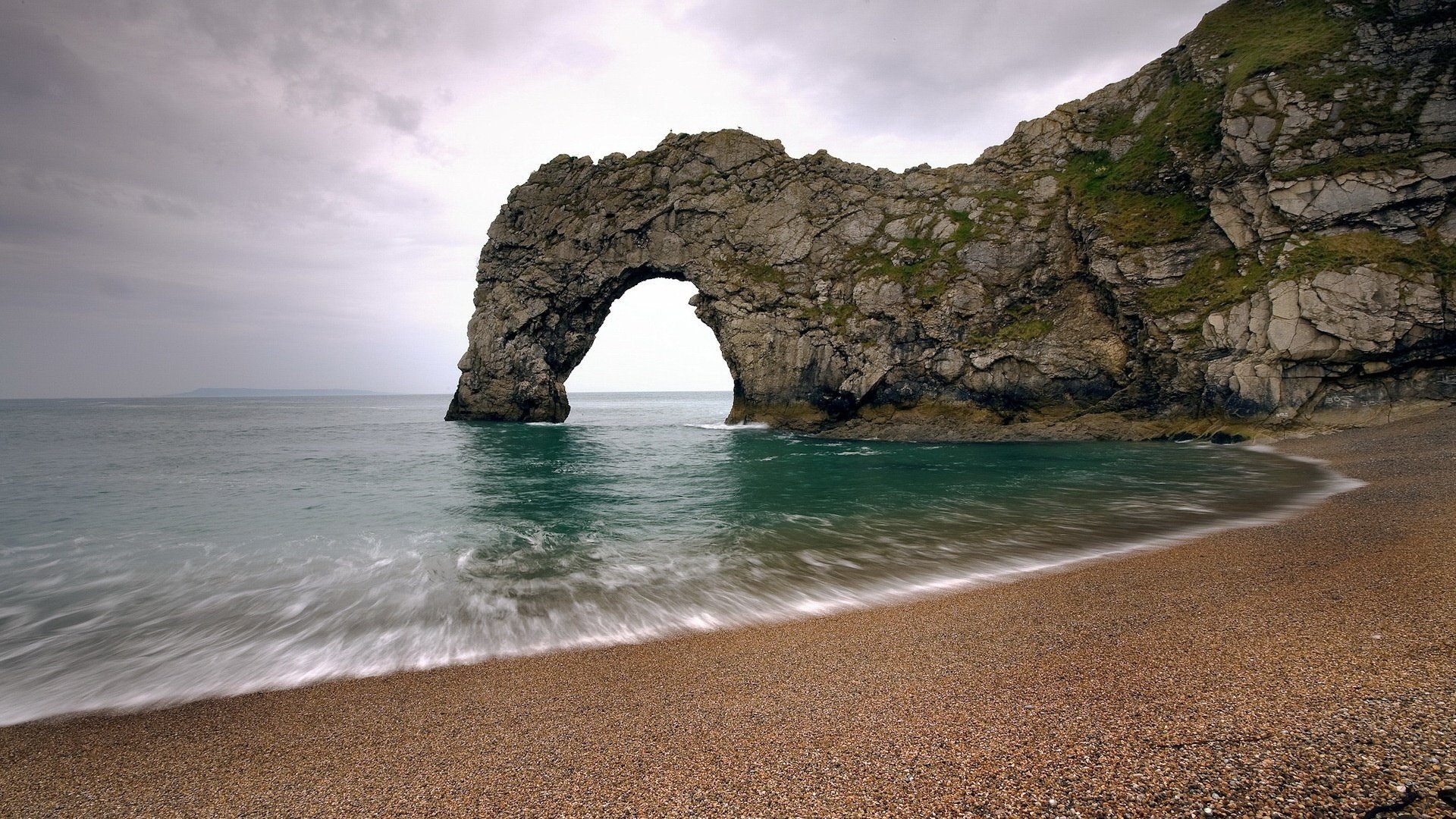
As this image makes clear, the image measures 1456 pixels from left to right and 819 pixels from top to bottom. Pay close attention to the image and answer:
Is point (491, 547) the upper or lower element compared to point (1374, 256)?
lower

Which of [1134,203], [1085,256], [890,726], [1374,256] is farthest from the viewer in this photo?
[1085,256]

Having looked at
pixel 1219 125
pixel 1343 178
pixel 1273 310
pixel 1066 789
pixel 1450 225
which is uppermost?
pixel 1219 125

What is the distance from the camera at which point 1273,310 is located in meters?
25.4

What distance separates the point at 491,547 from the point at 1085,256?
3754 cm

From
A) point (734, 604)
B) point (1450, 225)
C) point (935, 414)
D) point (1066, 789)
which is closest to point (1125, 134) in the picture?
point (1450, 225)

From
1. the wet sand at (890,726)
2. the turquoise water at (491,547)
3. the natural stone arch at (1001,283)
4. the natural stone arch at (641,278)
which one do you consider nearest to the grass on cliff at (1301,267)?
the natural stone arch at (1001,283)

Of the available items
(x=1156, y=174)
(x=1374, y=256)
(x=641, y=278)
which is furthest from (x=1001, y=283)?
(x=641, y=278)

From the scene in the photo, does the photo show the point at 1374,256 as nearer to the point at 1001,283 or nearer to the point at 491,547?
the point at 1001,283

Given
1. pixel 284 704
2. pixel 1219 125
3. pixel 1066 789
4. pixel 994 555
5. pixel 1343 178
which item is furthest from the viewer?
pixel 1219 125

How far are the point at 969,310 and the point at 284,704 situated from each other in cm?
3854

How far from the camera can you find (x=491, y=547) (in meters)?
12.3

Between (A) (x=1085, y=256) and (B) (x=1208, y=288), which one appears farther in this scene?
(A) (x=1085, y=256)

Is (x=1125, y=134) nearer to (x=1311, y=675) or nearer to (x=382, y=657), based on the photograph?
(x=1311, y=675)

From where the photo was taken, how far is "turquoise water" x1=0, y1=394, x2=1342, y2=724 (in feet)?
23.6
